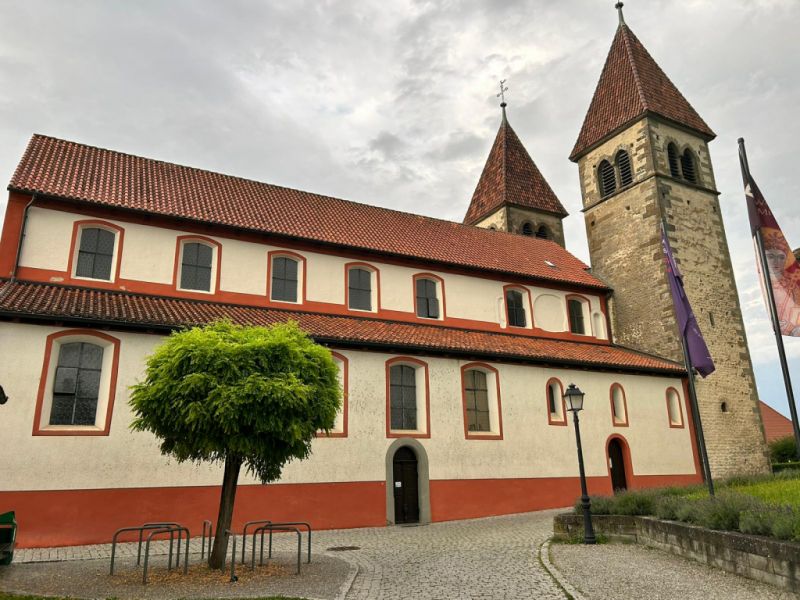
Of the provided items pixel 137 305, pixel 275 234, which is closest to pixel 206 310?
pixel 137 305

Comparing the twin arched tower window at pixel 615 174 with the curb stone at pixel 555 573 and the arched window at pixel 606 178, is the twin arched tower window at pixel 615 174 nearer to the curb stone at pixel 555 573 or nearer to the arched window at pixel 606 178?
the arched window at pixel 606 178

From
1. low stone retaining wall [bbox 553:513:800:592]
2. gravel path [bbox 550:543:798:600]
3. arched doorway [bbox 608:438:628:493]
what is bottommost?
gravel path [bbox 550:543:798:600]

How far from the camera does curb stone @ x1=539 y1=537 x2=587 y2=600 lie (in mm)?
7773

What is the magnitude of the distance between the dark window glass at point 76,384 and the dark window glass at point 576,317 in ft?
60.6

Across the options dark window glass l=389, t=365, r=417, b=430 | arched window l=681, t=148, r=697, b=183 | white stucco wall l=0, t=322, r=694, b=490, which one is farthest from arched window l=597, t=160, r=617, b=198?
dark window glass l=389, t=365, r=417, b=430

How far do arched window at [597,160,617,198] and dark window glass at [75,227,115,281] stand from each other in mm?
22742

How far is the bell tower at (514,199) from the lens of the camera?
3428 centimetres

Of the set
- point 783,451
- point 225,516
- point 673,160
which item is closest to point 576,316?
point 673,160

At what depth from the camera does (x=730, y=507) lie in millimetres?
9531

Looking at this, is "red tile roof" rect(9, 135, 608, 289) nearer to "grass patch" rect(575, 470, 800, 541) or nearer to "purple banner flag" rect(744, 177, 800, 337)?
"grass patch" rect(575, 470, 800, 541)

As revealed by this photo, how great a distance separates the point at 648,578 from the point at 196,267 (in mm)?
14739

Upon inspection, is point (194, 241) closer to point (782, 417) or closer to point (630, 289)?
point (630, 289)

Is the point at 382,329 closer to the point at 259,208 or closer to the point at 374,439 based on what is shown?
the point at 374,439

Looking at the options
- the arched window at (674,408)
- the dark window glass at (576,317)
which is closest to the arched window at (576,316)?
the dark window glass at (576,317)
